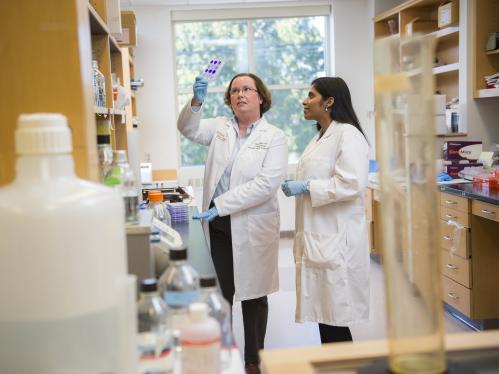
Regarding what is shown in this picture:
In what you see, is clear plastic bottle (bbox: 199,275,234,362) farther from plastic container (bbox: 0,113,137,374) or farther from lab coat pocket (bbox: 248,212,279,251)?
lab coat pocket (bbox: 248,212,279,251)

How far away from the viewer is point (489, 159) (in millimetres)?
4012

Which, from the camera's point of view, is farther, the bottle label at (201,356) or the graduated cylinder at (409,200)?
the bottle label at (201,356)

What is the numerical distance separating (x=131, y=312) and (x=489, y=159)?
360 centimetres

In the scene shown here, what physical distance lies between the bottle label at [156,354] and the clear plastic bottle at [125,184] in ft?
1.47

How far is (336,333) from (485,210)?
3.85 feet

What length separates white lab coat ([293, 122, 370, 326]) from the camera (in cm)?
253

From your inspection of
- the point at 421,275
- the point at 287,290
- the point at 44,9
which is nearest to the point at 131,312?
the point at 421,275

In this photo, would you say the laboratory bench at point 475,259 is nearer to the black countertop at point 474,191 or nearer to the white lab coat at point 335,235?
the black countertop at point 474,191

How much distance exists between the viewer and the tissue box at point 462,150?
4230mm

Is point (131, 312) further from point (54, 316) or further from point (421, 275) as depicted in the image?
point (421, 275)

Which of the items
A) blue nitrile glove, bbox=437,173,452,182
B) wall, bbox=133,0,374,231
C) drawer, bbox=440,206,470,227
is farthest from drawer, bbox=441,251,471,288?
wall, bbox=133,0,374,231

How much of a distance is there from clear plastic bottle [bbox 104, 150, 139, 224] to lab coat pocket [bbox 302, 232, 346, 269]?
1.20 meters

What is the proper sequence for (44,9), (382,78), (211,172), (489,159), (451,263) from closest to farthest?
(382,78) < (44,9) < (211,172) < (451,263) < (489,159)

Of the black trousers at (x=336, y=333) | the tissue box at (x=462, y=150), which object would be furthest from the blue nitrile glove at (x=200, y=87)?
the tissue box at (x=462, y=150)
